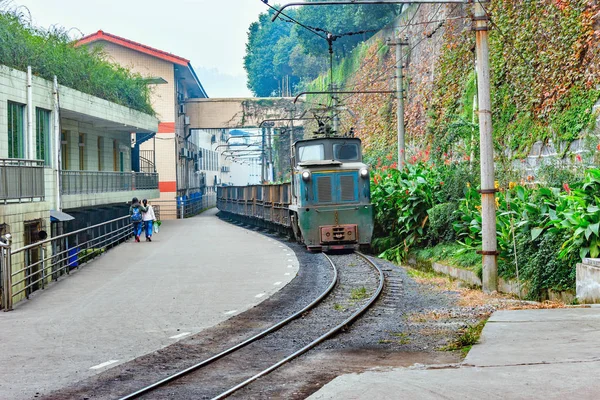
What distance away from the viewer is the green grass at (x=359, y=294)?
15.1 meters

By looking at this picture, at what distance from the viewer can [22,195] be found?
63.0ft

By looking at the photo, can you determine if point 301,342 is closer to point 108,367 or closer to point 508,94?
point 108,367

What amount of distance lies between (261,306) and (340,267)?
21.6ft

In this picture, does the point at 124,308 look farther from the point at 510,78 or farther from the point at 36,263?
the point at 510,78

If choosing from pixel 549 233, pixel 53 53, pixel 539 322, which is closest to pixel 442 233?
pixel 549 233

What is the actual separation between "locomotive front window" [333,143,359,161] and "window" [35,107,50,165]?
8.85 meters

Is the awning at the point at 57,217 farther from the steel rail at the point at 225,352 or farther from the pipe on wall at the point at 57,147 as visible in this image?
the steel rail at the point at 225,352

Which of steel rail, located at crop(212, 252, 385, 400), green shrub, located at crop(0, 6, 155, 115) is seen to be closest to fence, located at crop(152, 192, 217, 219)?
green shrub, located at crop(0, 6, 155, 115)

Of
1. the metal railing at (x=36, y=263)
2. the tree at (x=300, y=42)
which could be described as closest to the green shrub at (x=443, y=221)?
the metal railing at (x=36, y=263)

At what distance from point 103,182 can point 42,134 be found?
696cm

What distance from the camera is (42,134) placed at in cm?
2491

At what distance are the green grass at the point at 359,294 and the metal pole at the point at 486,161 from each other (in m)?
2.24

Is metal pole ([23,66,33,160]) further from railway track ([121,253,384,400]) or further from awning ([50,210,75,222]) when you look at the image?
railway track ([121,253,384,400])

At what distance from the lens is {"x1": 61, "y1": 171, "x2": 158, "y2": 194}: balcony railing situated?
26.9 m
